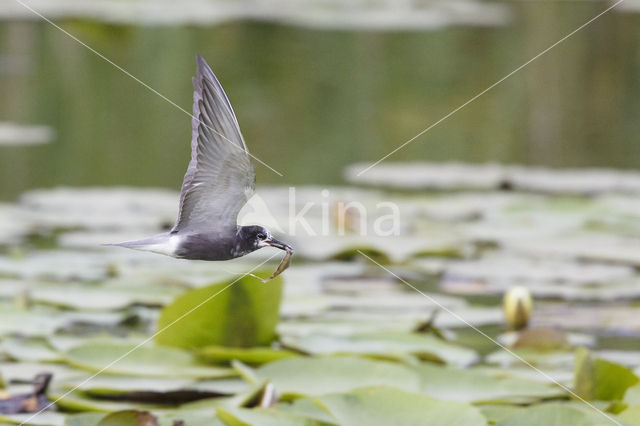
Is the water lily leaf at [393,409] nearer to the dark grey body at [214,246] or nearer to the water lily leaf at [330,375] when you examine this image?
the water lily leaf at [330,375]

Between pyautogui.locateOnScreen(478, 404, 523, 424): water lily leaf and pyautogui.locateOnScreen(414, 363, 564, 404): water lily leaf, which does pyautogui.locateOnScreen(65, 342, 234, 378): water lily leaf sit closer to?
pyautogui.locateOnScreen(414, 363, 564, 404): water lily leaf

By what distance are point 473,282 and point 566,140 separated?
3.66 m

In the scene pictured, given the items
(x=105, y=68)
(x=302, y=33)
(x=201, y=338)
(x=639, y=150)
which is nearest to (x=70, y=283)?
(x=201, y=338)

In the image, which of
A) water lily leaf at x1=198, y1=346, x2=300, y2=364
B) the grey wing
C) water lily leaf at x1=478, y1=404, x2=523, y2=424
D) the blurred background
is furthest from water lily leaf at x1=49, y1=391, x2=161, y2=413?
the grey wing

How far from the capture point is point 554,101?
27.6 ft

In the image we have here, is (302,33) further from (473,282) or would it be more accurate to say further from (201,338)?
(201,338)

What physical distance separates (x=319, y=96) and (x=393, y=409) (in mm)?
6677

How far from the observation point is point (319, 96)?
26.8 feet

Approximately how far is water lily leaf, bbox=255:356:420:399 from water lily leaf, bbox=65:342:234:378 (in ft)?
0.42

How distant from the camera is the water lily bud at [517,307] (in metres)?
2.53

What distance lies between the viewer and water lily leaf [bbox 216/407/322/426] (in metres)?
1.53

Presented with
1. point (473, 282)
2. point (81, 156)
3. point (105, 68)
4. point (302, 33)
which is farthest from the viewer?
point (302, 33)

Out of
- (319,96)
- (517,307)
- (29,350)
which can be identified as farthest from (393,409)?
(319,96)

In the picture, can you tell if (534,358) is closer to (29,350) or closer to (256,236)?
(29,350)
